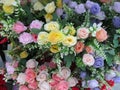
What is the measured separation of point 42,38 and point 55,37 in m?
0.05

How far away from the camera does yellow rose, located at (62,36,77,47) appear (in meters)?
0.92

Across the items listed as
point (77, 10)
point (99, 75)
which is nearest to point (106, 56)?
point (99, 75)

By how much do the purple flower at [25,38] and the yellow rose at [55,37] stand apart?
98mm

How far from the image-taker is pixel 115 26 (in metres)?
1.04

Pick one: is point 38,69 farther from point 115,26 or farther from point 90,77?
point 115,26

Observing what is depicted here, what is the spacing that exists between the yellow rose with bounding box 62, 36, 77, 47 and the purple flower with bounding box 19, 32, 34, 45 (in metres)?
0.14

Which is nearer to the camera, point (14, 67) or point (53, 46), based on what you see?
point (53, 46)

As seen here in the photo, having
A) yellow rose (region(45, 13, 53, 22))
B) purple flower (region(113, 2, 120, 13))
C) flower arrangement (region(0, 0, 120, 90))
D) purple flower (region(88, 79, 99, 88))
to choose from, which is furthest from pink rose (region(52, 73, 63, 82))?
purple flower (region(113, 2, 120, 13))

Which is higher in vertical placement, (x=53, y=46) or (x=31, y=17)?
(x=31, y=17)

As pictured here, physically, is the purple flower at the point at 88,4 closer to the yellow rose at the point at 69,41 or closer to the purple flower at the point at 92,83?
the yellow rose at the point at 69,41

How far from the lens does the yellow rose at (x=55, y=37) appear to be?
91cm

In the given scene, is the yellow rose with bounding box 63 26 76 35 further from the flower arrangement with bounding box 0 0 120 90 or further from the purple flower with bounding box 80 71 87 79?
the purple flower with bounding box 80 71 87 79

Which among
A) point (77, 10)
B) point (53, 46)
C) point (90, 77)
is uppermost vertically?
point (77, 10)

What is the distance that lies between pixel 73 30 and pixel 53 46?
0.29 ft
